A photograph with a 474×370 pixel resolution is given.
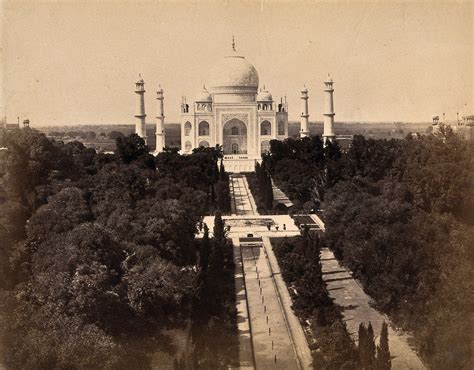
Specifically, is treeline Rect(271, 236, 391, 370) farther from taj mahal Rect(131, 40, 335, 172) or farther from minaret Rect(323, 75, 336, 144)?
taj mahal Rect(131, 40, 335, 172)

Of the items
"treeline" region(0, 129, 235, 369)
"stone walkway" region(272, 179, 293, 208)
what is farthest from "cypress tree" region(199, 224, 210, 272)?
"stone walkway" region(272, 179, 293, 208)

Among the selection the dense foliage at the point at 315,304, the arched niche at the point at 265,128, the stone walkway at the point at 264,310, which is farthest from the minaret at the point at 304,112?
the dense foliage at the point at 315,304

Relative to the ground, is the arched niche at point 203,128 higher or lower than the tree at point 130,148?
higher

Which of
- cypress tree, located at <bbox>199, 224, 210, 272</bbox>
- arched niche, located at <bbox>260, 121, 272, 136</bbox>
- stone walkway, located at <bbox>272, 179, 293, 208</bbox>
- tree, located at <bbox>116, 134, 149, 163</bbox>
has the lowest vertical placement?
cypress tree, located at <bbox>199, 224, 210, 272</bbox>

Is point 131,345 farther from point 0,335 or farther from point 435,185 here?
point 435,185

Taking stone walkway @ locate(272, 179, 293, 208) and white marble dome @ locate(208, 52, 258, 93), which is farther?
white marble dome @ locate(208, 52, 258, 93)

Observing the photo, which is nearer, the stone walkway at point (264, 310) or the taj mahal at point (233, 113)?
the stone walkway at point (264, 310)

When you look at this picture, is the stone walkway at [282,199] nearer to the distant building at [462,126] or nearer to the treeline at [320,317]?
the distant building at [462,126]
